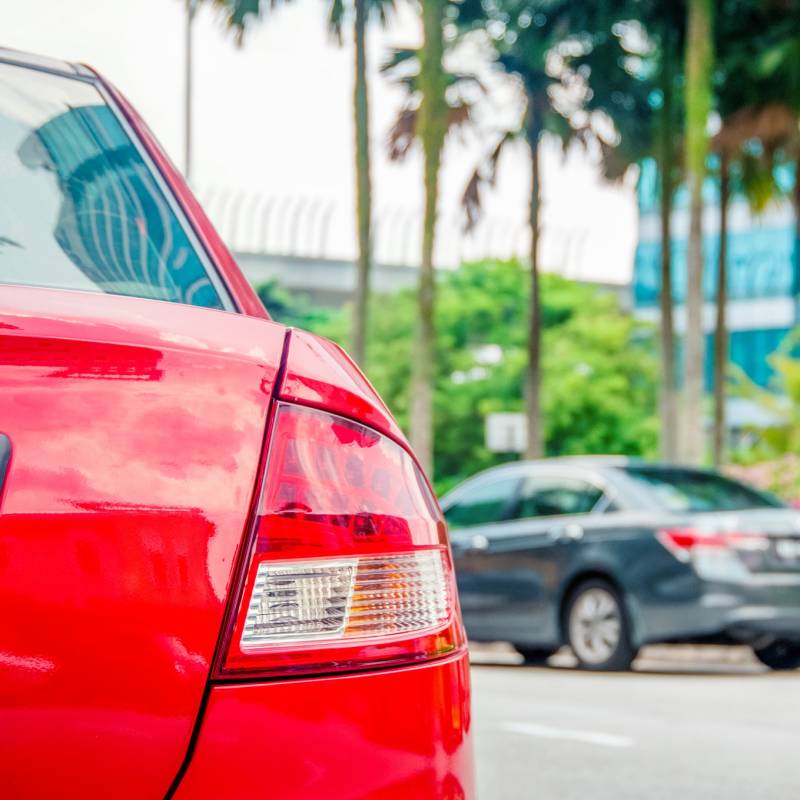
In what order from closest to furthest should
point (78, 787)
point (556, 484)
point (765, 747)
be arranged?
point (78, 787)
point (765, 747)
point (556, 484)

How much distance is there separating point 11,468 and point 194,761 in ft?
1.13

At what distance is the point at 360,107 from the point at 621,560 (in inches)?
519

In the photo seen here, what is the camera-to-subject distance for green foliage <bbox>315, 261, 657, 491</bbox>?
51.1m

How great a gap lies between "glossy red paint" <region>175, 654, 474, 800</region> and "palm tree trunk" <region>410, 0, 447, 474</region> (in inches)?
823

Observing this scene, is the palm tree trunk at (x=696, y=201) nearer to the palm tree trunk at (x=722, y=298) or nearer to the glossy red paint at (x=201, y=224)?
the palm tree trunk at (x=722, y=298)

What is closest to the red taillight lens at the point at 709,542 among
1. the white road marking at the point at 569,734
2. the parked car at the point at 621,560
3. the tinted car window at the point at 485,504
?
the parked car at the point at 621,560

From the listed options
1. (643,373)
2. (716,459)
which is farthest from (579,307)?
(716,459)

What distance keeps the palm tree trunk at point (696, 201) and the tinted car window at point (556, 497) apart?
10635 millimetres

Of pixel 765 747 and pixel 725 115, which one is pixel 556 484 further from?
pixel 725 115

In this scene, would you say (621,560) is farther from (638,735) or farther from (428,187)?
(428,187)

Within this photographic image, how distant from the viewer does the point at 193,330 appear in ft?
6.51

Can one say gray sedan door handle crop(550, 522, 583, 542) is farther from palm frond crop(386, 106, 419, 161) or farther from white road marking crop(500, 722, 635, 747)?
palm frond crop(386, 106, 419, 161)

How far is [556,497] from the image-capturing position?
12.9 meters

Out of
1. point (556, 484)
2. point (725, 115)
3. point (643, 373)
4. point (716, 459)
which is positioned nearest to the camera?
point (556, 484)
